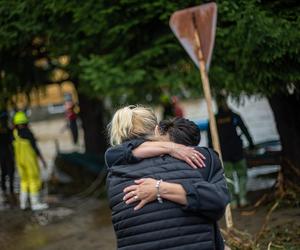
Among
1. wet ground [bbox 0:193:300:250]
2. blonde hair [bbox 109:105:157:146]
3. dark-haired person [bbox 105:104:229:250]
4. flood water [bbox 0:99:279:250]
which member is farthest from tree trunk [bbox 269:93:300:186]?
dark-haired person [bbox 105:104:229:250]

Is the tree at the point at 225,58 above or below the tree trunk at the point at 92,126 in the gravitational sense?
above

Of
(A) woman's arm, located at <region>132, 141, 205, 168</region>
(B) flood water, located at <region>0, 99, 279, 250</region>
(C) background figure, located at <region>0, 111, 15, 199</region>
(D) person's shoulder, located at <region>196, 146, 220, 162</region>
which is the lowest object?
(B) flood water, located at <region>0, 99, 279, 250</region>

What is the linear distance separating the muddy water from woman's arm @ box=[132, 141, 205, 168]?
15.0ft

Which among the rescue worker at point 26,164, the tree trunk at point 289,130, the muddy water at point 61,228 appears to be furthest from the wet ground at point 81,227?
the tree trunk at point 289,130

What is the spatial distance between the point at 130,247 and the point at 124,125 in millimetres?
606

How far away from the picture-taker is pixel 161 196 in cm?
265

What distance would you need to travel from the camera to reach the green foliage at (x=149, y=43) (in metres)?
7.05

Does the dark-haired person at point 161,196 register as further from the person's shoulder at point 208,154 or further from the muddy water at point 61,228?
the muddy water at point 61,228

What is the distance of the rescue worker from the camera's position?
995 cm

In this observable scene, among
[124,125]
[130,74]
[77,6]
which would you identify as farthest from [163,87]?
[124,125]

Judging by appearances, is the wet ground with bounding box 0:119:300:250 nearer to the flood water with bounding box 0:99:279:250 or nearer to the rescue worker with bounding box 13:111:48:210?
the flood water with bounding box 0:99:279:250

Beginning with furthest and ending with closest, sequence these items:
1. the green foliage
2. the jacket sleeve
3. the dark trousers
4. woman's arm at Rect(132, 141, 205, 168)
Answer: the dark trousers → the green foliage → woman's arm at Rect(132, 141, 205, 168) → the jacket sleeve

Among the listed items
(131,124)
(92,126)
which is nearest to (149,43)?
(92,126)

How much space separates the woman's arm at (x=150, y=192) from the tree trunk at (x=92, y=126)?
10862 mm
